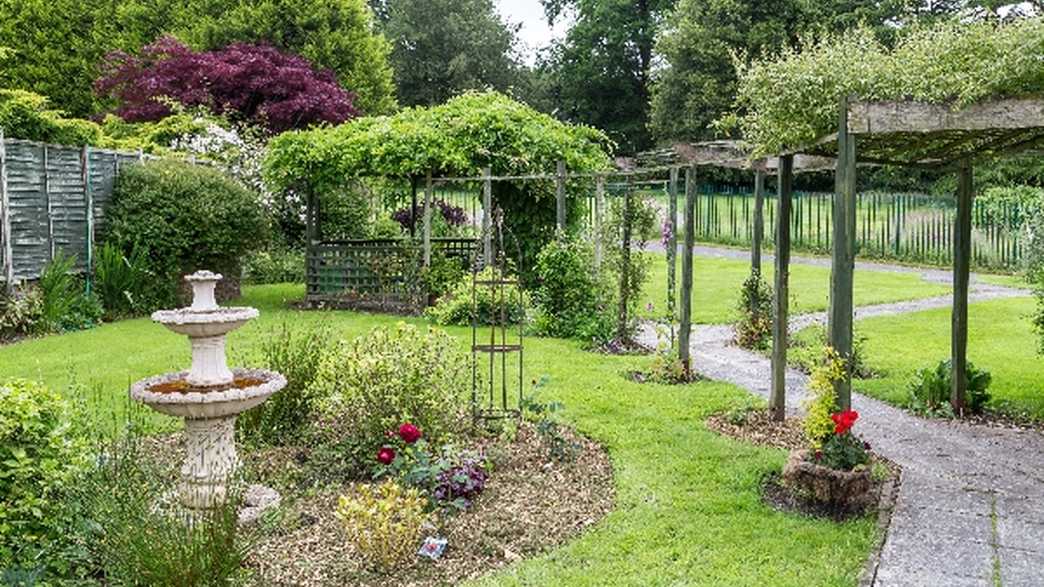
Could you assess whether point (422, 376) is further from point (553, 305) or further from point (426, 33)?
point (426, 33)

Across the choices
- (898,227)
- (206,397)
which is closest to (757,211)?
(206,397)

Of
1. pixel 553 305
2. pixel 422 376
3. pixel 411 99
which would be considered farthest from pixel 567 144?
pixel 411 99

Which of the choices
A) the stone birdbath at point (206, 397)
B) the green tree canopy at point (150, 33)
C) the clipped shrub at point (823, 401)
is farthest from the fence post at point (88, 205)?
the green tree canopy at point (150, 33)

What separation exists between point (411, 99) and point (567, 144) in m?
26.9

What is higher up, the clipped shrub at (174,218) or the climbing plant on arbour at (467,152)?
the climbing plant on arbour at (467,152)

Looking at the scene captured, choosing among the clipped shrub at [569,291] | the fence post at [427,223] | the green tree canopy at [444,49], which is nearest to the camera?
the clipped shrub at [569,291]

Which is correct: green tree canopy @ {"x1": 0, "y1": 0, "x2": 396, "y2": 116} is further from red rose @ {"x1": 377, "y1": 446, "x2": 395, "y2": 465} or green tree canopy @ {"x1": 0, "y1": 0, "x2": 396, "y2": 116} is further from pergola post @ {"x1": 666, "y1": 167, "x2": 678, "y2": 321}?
red rose @ {"x1": 377, "y1": 446, "x2": 395, "y2": 465}

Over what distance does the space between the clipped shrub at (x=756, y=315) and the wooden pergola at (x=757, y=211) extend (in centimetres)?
26

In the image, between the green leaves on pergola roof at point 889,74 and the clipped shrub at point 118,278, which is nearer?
the green leaves on pergola roof at point 889,74

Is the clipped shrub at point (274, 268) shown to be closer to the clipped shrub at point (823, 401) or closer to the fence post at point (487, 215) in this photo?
the fence post at point (487, 215)

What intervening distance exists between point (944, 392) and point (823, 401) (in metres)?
2.92

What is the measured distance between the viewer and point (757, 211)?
10.2 m

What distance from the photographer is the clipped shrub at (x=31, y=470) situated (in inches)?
148

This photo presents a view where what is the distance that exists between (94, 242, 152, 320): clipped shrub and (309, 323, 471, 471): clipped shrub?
766 centimetres
